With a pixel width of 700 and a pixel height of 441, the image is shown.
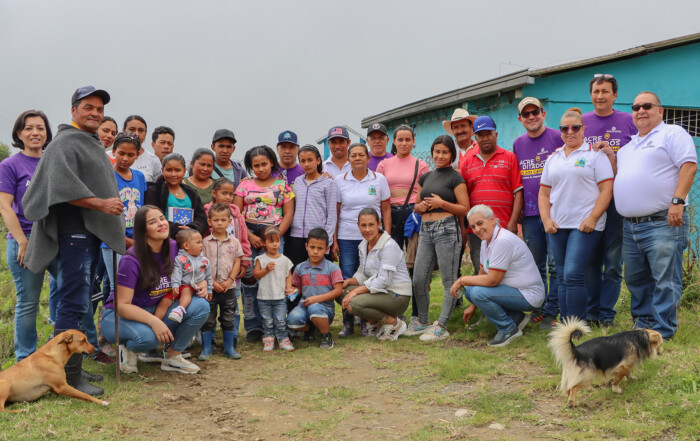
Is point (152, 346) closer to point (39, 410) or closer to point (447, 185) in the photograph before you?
point (39, 410)

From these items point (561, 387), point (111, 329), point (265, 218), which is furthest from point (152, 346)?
point (561, 387)

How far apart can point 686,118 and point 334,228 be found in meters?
8.46

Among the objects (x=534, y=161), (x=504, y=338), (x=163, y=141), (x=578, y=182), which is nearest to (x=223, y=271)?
(x=163, y=141)

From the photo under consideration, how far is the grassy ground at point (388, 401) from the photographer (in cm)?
360

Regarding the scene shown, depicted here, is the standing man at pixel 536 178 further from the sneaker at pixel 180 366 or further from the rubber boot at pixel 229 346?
the sneaker at pixel 180 366

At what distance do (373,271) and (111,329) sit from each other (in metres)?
2.81

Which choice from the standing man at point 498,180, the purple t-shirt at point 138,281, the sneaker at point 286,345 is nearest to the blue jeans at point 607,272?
the standing man at point 498,180

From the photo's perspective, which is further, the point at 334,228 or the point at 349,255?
the point at 349,255

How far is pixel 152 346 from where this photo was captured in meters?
4.87

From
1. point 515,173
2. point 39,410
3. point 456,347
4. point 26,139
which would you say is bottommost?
point 456,347

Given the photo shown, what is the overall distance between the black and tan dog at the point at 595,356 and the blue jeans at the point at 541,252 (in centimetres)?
187

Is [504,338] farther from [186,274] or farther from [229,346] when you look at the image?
[186,274]

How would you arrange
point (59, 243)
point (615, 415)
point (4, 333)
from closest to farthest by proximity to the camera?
point (615, 415)
point (59, 243)
point (4, 333)

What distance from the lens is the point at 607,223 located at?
209 inches
